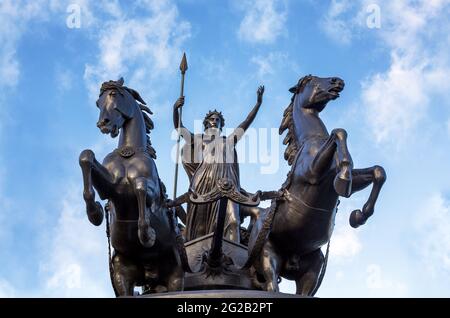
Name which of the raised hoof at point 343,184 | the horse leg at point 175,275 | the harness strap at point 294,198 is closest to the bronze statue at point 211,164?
the horse leg at point 175,275

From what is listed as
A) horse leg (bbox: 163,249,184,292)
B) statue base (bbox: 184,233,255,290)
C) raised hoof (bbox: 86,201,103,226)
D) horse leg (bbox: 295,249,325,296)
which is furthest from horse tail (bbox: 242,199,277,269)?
raised hoof (bbox: 86,201,103,226)

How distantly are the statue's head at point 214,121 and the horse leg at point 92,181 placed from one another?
4.36 meters

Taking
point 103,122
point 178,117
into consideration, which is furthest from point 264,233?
point 178,117

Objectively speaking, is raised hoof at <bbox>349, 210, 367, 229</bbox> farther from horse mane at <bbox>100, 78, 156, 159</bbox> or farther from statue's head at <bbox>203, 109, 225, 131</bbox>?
statue's head at <bbox>203, 109, 225, 131</bbox>

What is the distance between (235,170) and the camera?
13.7 m

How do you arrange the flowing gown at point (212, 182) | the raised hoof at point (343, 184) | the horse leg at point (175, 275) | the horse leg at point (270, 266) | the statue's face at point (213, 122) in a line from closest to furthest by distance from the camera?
the raised hoof at point (343, 184) < the horse leg at point (270, 266) < the horse leg at point (175, 275) < the flowing gown at point (212, 182) < the statue's face at point (213, 122)

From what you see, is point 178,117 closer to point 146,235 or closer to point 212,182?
point 212,182

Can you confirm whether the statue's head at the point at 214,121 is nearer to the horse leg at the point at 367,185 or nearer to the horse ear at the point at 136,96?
the horse ear at the point at 136,96

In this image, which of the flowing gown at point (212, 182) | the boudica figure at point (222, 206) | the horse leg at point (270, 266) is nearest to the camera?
the boudica figure at point (222, 206)

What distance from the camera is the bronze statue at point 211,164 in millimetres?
13195

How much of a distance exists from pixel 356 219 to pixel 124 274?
10.1 ft

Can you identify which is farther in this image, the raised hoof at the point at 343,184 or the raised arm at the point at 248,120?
the raised arm at the point at 248,120

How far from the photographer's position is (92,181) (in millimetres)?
9836
